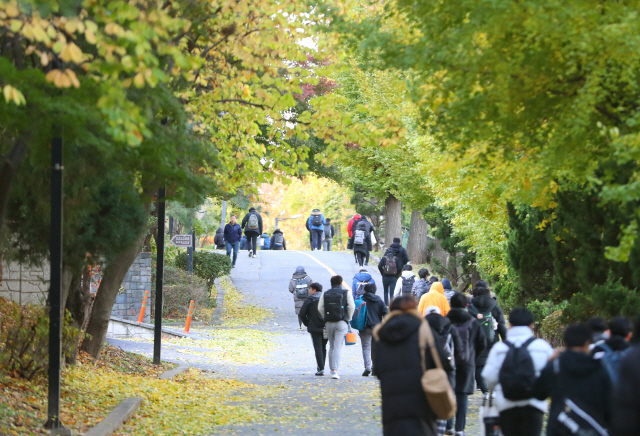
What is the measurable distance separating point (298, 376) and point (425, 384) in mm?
9684

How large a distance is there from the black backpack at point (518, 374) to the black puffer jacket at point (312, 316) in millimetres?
8523

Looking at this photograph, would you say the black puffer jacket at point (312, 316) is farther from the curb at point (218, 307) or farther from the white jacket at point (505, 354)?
the curb at point (218, 307)

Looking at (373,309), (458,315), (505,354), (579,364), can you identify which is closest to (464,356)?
(458,315)

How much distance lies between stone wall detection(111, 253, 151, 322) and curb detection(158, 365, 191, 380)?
791 centimetres

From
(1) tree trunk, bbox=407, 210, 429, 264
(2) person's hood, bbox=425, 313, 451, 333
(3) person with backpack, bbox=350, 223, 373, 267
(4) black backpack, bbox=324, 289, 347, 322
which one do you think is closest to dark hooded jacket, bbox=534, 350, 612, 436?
(2) person's hood, bbox=425, 313, 451, 333

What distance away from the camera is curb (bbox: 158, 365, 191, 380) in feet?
45.5

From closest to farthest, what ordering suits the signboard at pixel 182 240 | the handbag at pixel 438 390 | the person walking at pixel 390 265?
the handbag at pixel 438 390
the person walking at pixel 390 265
the signboard at pixel 182 240

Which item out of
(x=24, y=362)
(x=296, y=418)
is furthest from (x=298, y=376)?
(x=24, y=362)

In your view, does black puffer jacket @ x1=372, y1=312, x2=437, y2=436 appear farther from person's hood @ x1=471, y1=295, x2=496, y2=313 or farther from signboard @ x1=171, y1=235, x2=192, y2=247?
signboard @ x1=171, y1=235, x2=192, y2=247

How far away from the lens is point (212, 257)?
27.0 metres

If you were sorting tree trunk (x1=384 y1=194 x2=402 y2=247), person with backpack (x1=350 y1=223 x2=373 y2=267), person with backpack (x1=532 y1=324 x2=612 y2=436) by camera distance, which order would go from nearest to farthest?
person with backpack (x1=532 y1=324 x2=612 y2=436) → person with backpack (x1=350 y1=223 x2=373 y2=267) → tree trunk (x1=384 y1=194 x2=402 y2=247)

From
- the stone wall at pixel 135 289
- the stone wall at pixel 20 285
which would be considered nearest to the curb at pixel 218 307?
the stone wall at pixel 135 289

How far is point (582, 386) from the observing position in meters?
5.39

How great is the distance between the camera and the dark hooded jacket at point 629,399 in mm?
3750
